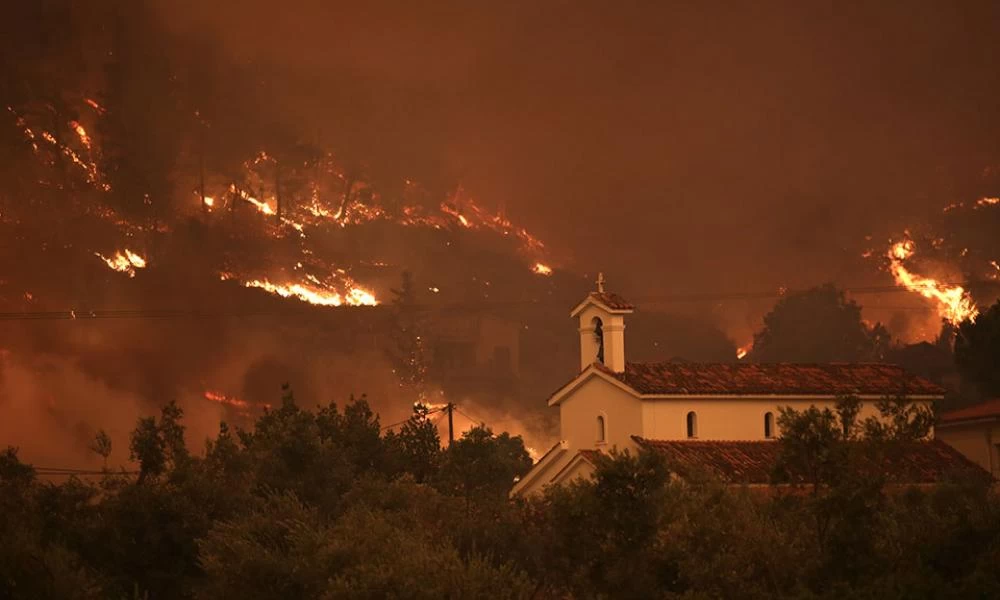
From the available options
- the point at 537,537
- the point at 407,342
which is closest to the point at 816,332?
the point at 407,342

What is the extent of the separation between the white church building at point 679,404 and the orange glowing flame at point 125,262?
3486 inches

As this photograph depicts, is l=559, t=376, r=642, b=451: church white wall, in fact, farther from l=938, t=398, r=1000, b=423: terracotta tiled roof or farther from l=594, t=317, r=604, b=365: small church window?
l=938, t=398, r=1000, b=423: terracotta tiled roof

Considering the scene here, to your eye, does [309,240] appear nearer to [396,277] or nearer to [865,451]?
[396,277]

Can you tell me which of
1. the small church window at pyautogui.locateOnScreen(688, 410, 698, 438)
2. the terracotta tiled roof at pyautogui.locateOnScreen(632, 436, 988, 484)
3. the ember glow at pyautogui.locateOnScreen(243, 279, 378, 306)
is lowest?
the terracotta tiled roof at pyautogui.locateOnScreen(632, 436, 988, 484)

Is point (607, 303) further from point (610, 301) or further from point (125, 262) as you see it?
point (125, 262)

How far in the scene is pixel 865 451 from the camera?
4222 centimetres

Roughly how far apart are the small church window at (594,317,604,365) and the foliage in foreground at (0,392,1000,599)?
10.6 m

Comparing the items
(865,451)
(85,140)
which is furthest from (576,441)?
(85,140)

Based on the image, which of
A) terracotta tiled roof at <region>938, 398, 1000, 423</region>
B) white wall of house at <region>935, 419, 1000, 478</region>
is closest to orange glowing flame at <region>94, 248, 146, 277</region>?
terracotta tiled roof at <region>938, 398, 1000, 423</region>

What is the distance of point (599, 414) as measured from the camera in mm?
64000

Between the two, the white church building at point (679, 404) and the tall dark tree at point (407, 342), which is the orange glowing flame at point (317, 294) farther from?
the white church building at point (679, 404)

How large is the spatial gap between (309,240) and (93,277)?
83.4 feet

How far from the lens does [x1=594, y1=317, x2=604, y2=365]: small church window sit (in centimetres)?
6544

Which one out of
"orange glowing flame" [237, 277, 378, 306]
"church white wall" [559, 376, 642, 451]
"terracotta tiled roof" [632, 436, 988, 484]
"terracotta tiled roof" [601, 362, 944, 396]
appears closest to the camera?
"terracotta tiled roof" [632, 436, 988, 484]
